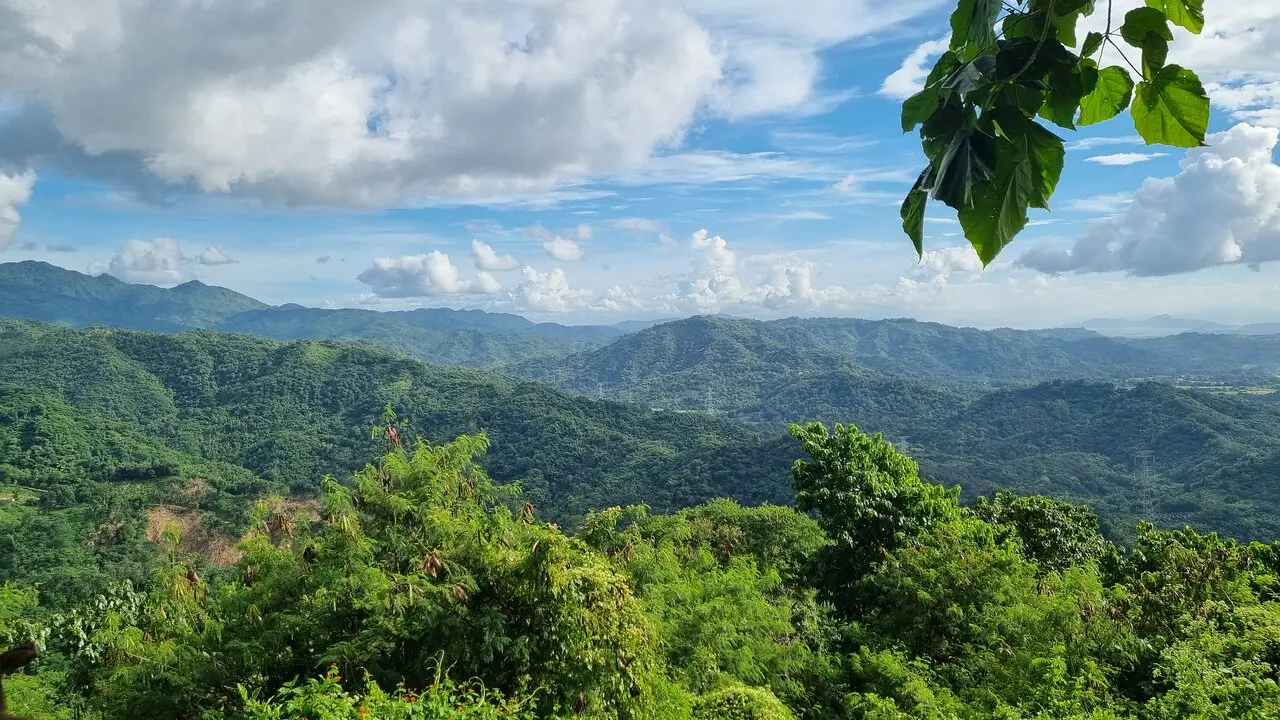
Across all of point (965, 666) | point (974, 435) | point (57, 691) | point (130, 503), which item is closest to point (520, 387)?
point (130, 503)

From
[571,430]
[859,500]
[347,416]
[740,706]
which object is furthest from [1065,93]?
[347,416]

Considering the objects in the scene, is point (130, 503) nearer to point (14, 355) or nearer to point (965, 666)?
point (965, 666)

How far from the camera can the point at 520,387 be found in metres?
130

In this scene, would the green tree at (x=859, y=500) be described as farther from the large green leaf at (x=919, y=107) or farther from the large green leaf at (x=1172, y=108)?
the large green leaf at (x=919, y=107)

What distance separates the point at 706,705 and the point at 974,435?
5895 inches

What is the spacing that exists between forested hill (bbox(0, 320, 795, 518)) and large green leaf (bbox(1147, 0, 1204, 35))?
75.9 m

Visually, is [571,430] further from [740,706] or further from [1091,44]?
[1091,44]

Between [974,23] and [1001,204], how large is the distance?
0.24 meters

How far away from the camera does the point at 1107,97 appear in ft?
3.16

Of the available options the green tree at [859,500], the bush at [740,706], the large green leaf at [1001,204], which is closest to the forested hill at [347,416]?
the green tree at [859,500]

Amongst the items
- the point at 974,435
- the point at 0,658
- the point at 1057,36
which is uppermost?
the point at 1057,36

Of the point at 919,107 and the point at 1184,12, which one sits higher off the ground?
the point at 1184,12

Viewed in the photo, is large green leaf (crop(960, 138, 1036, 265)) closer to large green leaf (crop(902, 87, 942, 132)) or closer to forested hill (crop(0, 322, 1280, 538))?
large green leaf (crop(902, 87, 942, 132))

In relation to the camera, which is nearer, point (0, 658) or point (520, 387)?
point (0, 658)
